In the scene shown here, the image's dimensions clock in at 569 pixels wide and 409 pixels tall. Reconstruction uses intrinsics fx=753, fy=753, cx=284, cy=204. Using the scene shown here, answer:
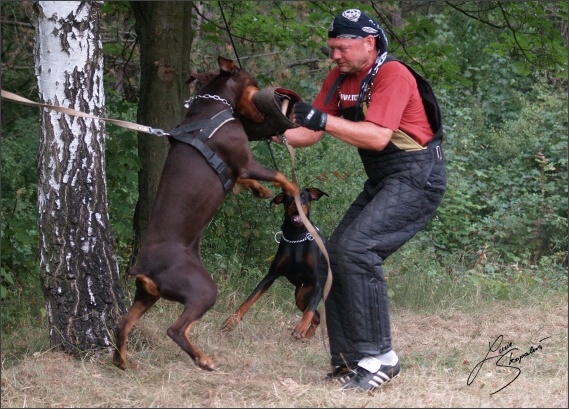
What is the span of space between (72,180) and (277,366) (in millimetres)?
1801

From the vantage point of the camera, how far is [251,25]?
8.23m

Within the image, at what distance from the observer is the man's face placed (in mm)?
4617

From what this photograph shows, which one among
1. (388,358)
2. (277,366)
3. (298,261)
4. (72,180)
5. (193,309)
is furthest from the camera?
(298,261)

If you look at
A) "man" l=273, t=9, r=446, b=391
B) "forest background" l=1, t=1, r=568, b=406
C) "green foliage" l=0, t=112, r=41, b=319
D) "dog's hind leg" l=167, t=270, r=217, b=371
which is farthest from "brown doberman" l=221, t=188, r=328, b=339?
"green foliage" l=0, t=112, r=41, b=319

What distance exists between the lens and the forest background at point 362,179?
7.10 metres

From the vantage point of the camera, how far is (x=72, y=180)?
15.9ft

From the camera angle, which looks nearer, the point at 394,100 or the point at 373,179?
the point at 394,100

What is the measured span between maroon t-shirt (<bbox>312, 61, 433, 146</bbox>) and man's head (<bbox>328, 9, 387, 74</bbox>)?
13 centimetres

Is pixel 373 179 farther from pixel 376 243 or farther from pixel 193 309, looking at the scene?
pixel 193 309

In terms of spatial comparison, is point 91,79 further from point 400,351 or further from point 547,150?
point 547,150

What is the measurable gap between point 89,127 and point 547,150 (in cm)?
924

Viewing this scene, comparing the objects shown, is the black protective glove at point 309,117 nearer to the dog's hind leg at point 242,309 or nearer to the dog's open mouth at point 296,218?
the dog's open mouth at point 296,218

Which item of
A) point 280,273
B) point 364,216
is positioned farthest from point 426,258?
point 364,216

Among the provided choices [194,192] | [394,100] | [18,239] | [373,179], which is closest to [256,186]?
[194,192]
